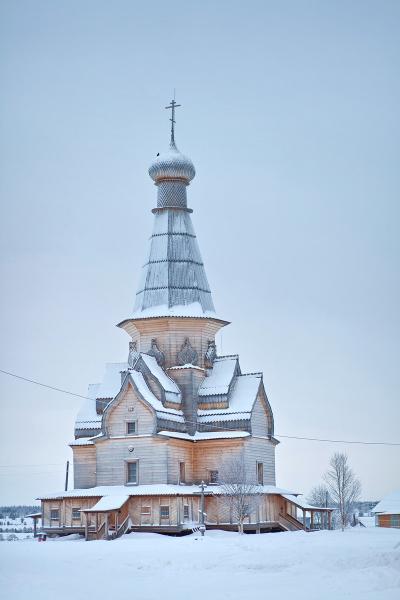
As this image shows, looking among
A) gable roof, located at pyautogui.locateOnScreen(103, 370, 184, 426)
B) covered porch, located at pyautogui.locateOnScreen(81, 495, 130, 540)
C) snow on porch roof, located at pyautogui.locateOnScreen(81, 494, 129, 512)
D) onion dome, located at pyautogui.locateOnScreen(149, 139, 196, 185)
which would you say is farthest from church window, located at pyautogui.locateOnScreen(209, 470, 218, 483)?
onion dome, located at pyautogui.locateOnScreen(149, 139, 196, 185)

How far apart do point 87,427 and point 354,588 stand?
35.7 m

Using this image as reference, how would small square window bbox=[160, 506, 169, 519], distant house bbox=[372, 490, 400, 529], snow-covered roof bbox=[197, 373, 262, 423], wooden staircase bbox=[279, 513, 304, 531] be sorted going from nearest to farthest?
small square window bbox=[160, 506, 169, 519] < snow-covered roof bbox=[197, 373, 262, 423] < wooden staircase bbox=[279, 513, 304, 531] < distant house bbox=[372, 490, 400, 529]

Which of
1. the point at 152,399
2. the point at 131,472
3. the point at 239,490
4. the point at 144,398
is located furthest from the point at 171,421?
the point at 239,490

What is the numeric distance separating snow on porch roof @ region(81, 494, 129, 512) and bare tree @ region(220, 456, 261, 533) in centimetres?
590

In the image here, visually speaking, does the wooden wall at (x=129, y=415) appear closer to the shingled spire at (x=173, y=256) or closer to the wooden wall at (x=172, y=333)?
the wooden wall at (x=172, y=333)

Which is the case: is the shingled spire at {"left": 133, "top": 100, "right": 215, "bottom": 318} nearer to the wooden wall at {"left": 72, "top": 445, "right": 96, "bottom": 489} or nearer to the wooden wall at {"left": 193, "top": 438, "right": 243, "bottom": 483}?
the wooden wall at {"left": 193, "top": 438, "right": 243, "bottom": 483}

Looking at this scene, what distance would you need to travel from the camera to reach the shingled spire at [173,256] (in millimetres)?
61562

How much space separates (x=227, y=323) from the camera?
6291cm

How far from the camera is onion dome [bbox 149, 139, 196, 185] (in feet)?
209

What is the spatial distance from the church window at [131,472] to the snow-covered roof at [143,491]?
56 centimetres

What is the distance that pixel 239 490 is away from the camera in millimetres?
52969

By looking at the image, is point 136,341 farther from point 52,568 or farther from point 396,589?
point 396,589

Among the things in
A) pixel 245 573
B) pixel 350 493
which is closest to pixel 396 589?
pixel 245 573

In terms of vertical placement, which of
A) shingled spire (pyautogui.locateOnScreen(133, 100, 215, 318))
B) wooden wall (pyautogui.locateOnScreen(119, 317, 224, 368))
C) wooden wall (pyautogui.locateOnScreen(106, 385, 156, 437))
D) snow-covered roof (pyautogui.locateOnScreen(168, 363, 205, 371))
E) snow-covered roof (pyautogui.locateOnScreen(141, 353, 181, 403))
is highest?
shingled spire (pyautogui.locateOnScreen(133, 100, 215, 318))
